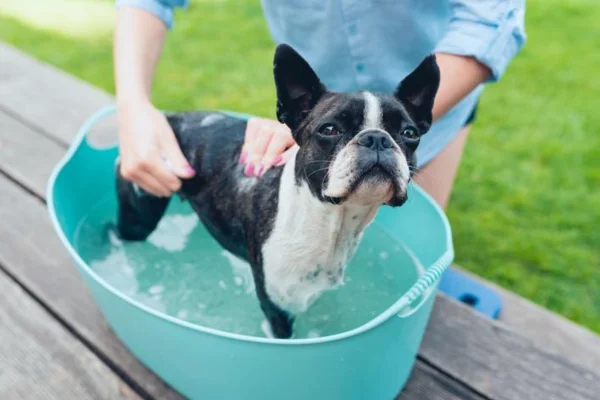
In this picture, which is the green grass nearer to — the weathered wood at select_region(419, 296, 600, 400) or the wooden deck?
the wooden deck

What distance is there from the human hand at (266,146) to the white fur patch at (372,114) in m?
0.35

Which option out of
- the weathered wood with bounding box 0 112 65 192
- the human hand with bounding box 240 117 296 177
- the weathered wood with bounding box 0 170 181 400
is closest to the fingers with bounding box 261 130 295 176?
the human hand with bounding box 240 117 296 177

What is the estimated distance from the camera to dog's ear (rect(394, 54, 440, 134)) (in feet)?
4.01

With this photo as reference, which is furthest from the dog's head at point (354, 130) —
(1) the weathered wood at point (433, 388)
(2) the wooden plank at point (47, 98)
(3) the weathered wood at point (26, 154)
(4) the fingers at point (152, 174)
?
(2) the wooden plank at point (47, 98)

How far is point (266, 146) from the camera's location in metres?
1.55

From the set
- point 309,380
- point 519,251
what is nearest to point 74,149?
point 309,380

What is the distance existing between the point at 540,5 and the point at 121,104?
3.85m

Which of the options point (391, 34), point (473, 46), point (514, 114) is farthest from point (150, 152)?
point (514, 114)

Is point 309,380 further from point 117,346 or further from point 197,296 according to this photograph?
point 197,296

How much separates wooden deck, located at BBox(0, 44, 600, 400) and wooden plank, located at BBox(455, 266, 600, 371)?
32mm

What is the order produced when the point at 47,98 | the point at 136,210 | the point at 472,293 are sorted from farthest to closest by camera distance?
the point at 47,98 < the point at 472,293 < the point at 136,210

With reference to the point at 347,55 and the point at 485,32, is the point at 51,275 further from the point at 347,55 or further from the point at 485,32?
the point at 485,32

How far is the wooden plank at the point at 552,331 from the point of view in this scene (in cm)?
178

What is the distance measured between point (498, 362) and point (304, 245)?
0.56 meters
